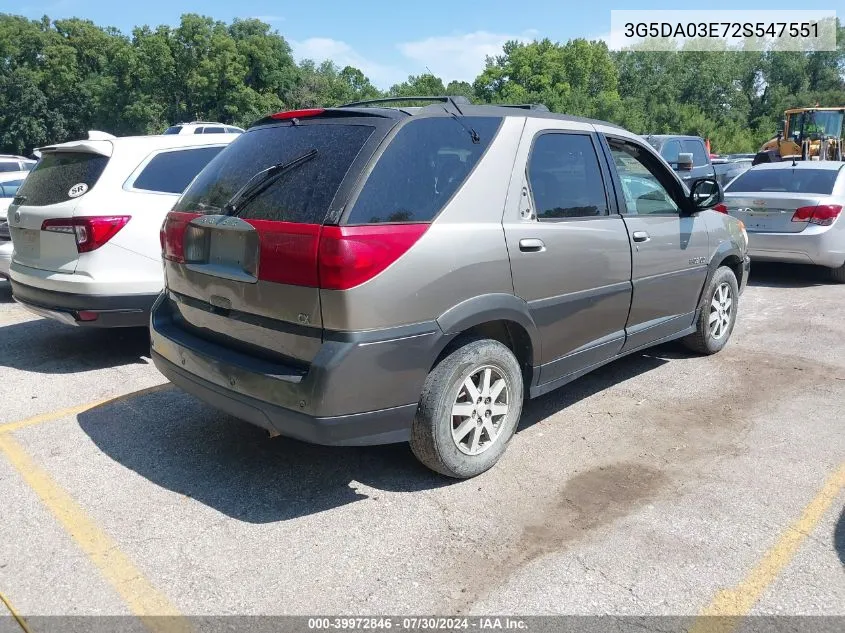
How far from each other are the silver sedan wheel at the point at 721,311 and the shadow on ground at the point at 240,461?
179cm

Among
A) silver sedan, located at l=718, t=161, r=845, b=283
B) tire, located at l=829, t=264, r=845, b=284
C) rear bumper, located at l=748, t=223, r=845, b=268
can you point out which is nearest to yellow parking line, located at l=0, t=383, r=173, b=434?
silver sedan, located at l=718, t=161, r=845, b=283

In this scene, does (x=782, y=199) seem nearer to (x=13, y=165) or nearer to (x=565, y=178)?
→ (x=565, y=178)

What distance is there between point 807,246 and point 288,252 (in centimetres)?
771

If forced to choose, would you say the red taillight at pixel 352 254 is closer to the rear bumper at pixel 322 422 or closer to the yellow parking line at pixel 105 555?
the rear bumper at pixel 322 422

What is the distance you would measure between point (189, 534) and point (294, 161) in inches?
71.3

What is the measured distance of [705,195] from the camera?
209 inches

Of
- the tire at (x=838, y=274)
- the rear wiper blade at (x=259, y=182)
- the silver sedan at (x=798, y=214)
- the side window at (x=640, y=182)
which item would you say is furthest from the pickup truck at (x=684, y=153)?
the rear wiper blade at (x=259, y=182)

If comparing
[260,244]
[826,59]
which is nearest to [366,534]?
[260,244]

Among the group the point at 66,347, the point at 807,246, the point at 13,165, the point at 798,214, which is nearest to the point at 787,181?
the point at 798,214

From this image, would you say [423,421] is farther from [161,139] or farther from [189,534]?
[161,139]

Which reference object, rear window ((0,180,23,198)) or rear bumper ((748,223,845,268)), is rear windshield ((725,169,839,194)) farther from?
rear window ((0,180,23,198))

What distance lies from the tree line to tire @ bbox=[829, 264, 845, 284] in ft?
130

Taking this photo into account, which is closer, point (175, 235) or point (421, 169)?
point (421, 169)

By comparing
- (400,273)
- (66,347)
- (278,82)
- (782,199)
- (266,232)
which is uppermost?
(278,82)
